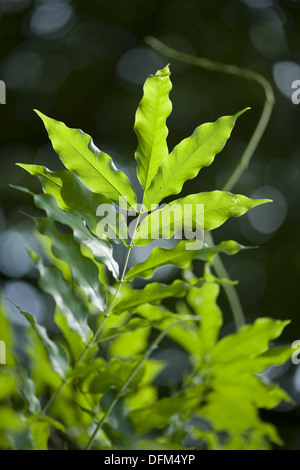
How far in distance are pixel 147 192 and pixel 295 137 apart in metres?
1.69

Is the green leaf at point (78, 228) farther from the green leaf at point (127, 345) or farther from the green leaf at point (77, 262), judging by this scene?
the green leaf at point (127, 345)

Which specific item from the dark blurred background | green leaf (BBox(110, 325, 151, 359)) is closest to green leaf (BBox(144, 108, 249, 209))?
green leaf (BBox(110, 325, 151, 359))

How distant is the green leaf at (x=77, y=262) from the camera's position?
413 mm

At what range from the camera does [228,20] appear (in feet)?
6.61

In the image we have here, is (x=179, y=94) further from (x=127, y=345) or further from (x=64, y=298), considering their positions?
(x=64, y=298)

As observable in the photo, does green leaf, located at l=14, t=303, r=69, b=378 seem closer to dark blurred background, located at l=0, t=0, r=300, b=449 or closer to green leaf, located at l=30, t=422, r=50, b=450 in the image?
green leaf, located at l=30, t=422, r=50, b=450

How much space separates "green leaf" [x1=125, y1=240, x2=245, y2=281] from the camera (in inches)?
15.8

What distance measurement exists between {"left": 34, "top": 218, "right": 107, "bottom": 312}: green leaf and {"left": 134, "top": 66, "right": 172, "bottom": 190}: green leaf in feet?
0.27

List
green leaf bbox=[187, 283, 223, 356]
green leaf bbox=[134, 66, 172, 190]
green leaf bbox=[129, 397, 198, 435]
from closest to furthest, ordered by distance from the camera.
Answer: green leaf bbox=[134, 66, 172, 190] < green leaf bbox=[129, 397, 198, 435] < green leaf bbox=[187, 283, 223, 356]

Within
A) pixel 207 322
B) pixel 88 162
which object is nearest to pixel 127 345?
pixel 207 322

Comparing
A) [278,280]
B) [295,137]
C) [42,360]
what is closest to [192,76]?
[295,137]

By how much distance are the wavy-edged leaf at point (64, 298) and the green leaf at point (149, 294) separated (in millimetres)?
32

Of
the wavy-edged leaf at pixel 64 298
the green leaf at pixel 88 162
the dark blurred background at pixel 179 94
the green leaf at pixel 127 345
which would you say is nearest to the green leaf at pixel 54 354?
the wavy-edged leaf at pixel 64 298
